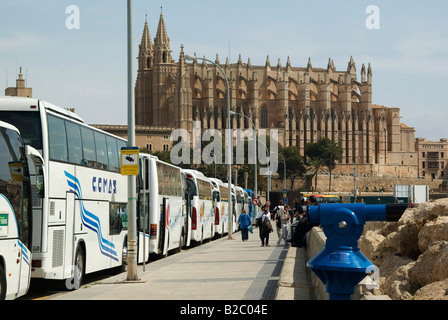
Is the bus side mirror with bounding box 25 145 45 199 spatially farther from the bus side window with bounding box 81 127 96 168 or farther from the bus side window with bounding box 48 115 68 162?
the bus side window with bounding box 81 127 96 168

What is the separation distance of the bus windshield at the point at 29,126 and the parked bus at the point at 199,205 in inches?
623

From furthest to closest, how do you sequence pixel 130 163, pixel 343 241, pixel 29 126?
pixel 130 163 < pixel 29 126 < pixel 343 241

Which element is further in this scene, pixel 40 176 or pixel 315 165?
pixel 315 165

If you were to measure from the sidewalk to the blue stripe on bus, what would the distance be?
602mm

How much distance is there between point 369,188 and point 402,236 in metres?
138

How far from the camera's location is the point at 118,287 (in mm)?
14062

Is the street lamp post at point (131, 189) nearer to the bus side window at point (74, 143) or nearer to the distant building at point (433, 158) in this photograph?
the bus side window at point (74, 143)

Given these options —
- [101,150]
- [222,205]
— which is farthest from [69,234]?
[222,205]

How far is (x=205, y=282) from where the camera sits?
14719 millimetres

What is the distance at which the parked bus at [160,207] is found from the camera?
782 inches

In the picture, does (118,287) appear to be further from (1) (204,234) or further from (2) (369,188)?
(2) (369,188)

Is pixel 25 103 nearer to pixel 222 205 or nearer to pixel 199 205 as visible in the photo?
pixel 199 205

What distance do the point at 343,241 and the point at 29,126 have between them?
8368mm

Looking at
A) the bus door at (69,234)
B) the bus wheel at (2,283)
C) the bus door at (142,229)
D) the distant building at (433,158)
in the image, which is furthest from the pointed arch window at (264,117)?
the bus wheel at (2,283)
